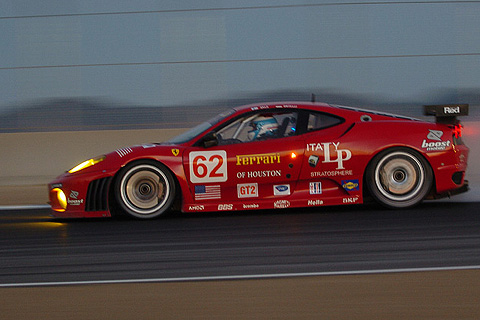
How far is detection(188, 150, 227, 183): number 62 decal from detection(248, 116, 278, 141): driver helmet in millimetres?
402

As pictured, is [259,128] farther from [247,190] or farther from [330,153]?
[330,153]

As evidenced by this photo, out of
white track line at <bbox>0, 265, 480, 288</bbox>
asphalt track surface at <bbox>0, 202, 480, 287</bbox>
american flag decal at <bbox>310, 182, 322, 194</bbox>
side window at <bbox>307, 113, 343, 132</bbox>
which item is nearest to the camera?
white track line at <bbox>0, 265, 480, 288</bbox>

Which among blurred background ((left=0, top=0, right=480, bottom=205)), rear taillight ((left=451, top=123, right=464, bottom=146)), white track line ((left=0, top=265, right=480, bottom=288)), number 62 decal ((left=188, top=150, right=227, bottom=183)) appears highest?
blurred background ((left=0, top=0, right=480, bottom=205))

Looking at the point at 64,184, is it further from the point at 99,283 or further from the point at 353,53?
the point at 353,53

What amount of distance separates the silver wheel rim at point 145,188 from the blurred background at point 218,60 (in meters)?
4.34

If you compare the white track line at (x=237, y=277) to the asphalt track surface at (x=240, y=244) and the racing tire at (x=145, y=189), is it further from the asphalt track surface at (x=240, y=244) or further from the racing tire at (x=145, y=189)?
the racing tire at (x=145, y=189)

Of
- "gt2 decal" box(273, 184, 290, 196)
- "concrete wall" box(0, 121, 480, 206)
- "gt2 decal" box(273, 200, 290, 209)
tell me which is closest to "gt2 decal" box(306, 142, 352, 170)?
"gt2 decal" box(273, 184, 290, 196)

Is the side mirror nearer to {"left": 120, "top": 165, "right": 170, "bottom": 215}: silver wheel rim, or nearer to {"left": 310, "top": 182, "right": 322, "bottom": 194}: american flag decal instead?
{"left": 120, "top": 165, "right": 170, "bottom": 215}: silver wheel rim

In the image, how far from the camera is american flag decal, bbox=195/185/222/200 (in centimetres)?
735

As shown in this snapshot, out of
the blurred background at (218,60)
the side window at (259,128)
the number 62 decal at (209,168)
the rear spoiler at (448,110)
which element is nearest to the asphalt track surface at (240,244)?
the number 62 decal at (209,168)

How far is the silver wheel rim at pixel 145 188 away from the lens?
7.37 m

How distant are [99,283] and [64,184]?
115 inches

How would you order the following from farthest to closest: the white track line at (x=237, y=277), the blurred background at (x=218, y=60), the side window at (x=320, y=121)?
the blurred background at (x=218, y=60), the side window at (x=320, y=121), the white track line at (x=237, y=277)

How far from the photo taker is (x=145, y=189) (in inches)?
291
